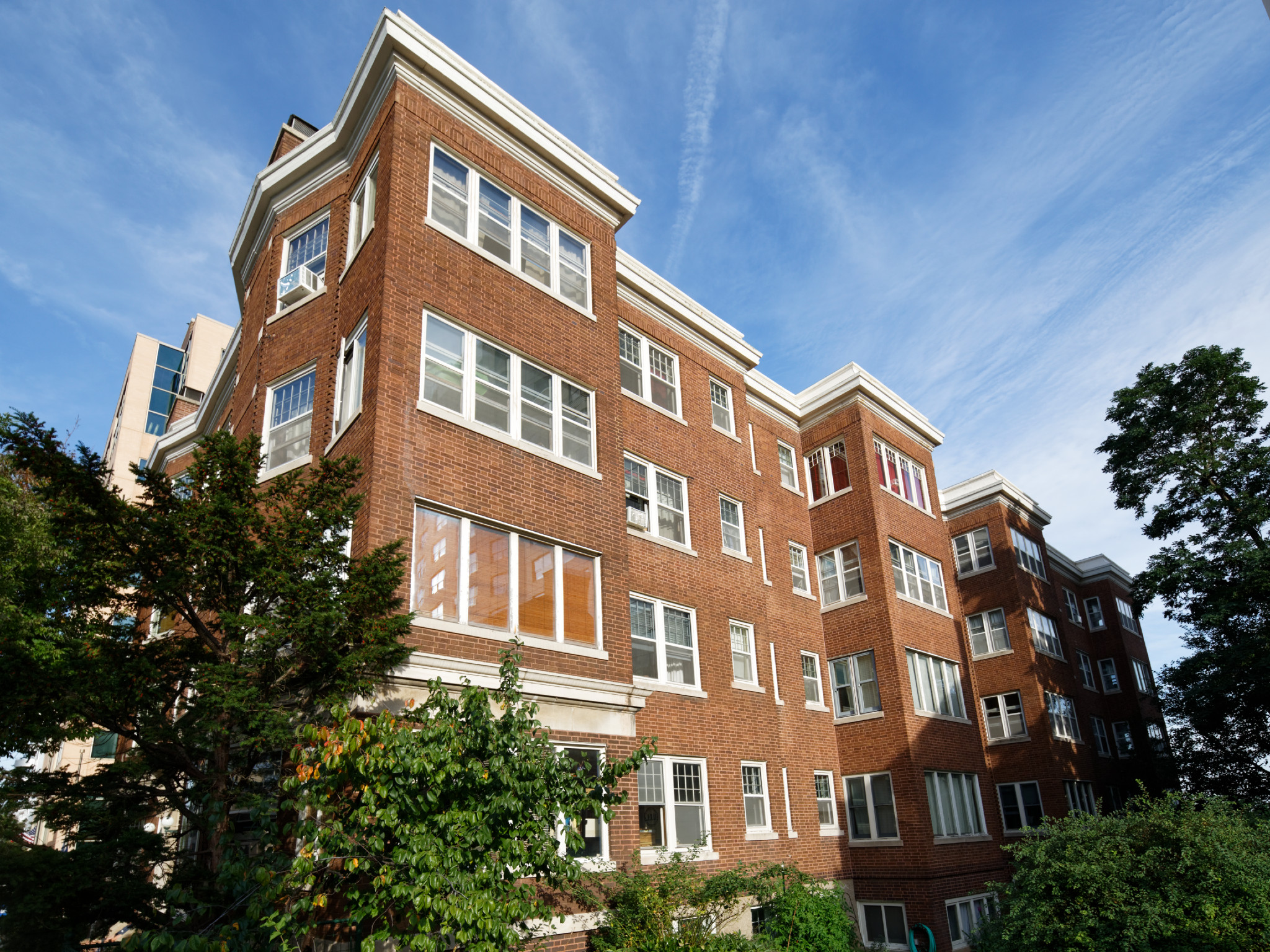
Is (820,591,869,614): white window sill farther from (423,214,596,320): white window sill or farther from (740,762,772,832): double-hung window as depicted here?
(423,214,596,320): white window sill

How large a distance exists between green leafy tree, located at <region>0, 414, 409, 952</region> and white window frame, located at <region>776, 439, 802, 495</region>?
17671 mm

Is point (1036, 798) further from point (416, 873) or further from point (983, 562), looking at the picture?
point (416, 873)

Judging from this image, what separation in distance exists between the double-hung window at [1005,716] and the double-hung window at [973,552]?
4.83 metres

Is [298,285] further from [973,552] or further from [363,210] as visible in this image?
[973,552]

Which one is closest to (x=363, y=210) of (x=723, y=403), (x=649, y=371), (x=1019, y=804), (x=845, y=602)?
(x=649, y=371)

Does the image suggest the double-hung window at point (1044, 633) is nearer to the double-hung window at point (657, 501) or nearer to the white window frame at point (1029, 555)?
the white window frame at point (1029, 555)

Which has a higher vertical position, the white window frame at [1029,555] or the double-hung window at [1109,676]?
the white window frame at [1029,555]

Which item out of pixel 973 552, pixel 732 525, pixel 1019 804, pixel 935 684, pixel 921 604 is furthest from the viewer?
pixel 973 552

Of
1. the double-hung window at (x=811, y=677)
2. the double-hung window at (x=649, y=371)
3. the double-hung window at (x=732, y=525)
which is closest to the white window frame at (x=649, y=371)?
the double-hung window at (x=649, y=371)

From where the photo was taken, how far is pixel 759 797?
67.2 ft

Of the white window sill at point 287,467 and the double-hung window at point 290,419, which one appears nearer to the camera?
the white window sill at point 287,467

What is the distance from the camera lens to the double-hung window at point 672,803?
1750 centimetres

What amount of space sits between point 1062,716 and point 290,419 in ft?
94.9

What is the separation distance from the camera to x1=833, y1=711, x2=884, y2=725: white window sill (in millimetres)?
24469
